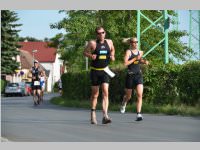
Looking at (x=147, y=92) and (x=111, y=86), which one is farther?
(x=111, y=86)

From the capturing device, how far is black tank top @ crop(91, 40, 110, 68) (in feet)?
40.5

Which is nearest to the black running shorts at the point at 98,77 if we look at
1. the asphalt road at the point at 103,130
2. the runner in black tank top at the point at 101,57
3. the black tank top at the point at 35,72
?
the runner in black tank top at the point at 101,57

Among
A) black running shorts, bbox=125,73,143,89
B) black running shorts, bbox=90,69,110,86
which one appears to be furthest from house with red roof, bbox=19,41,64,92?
black running shorts, bbox=90,69,110,86

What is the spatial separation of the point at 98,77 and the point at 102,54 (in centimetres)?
49

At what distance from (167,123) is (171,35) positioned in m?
17.6

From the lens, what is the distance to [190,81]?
17125 mm

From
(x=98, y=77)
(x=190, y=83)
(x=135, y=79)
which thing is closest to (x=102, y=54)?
(x=98, y=77)

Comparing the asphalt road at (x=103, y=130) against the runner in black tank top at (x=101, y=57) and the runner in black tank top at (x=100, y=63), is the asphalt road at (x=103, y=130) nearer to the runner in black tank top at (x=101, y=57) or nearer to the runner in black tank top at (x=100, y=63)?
the runner in black tank top at (x=101, y=57)

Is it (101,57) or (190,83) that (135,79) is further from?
(190,83)

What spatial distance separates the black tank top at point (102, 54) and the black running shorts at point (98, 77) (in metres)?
0.13

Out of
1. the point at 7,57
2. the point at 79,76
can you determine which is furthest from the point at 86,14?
the point at 7,57

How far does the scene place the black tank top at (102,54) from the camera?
40.5ft

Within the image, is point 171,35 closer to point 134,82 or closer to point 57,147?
point 134,82

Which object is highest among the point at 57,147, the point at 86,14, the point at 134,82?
the point at 86,14
